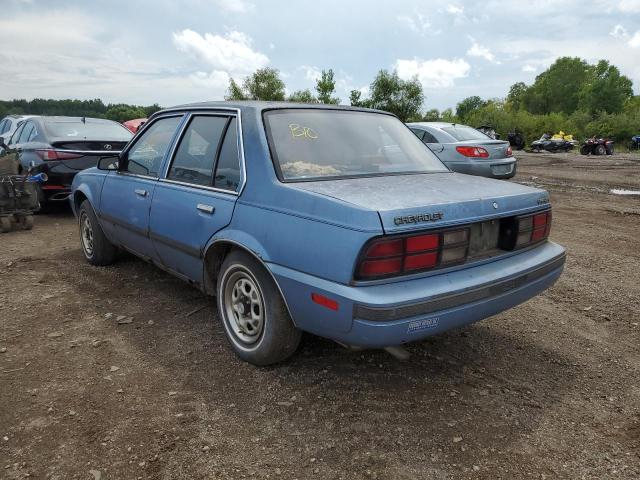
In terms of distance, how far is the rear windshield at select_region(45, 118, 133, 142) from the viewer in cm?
748

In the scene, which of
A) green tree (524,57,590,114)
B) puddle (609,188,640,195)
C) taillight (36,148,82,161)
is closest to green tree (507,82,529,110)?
green tree (524,57,590,114)

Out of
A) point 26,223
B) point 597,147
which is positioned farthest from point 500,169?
point 597,147

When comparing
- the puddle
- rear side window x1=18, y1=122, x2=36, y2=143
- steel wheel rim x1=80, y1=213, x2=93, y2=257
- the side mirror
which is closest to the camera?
the side mirror

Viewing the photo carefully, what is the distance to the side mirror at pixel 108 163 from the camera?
436 cm

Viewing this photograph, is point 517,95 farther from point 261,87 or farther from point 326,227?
point 326,227

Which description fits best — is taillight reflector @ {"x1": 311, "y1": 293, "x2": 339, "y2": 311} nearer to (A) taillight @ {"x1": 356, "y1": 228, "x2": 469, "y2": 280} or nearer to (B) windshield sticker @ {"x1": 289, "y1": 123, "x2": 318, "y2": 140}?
(A) taillight @ {"x1": 356, "y1": 228, "x2": 469, "y2": 280}

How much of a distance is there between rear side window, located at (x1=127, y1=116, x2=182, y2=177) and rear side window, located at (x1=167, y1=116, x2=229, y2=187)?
8.5 inches

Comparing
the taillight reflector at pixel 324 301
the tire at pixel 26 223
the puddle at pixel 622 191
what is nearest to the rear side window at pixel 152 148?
the taillight reflector at pixel 324 301

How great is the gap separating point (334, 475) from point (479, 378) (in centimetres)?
123

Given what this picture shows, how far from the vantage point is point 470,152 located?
9.75m

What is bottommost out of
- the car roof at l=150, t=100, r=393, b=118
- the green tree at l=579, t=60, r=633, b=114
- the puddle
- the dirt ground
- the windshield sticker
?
the dirt ground

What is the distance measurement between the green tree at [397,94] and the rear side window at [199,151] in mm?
53647

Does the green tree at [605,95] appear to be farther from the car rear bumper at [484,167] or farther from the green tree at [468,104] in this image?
the car rear bumper at [484,167]

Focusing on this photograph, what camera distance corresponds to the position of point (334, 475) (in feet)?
7.04
